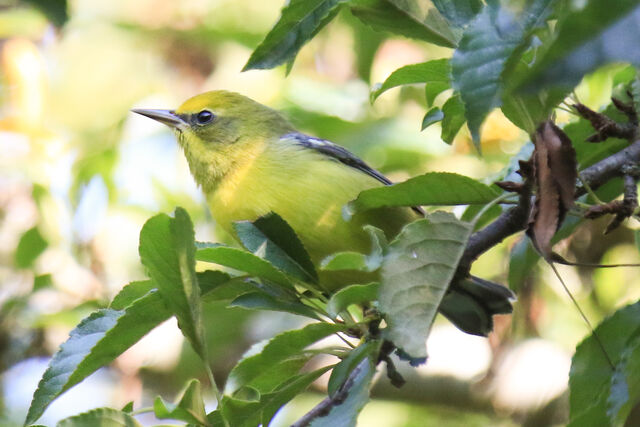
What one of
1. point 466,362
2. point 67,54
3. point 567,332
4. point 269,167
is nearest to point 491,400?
point 466,362

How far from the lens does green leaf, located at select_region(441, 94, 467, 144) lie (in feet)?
9.82

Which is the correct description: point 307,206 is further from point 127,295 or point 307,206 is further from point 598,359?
point 598,359

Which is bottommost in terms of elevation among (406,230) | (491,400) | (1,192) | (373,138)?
(491,400)

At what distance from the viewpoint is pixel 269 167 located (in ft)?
14.5

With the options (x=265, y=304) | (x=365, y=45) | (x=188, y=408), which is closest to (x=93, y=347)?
(x=188, y=408)

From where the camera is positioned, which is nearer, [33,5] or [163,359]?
[33,5]

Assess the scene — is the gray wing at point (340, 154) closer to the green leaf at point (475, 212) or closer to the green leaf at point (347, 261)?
the green leaf at point (475, 212)

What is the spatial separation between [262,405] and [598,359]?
44.9 inches

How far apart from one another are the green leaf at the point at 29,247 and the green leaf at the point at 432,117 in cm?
358

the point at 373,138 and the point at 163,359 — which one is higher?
the point at 373,138

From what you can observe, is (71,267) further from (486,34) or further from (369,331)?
(486,34)

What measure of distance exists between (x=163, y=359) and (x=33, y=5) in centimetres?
435

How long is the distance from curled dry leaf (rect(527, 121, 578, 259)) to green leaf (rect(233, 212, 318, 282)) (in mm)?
829

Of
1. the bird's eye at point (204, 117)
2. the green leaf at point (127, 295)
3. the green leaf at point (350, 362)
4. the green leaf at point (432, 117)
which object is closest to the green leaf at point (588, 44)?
the green leaf at point (350, 362)
